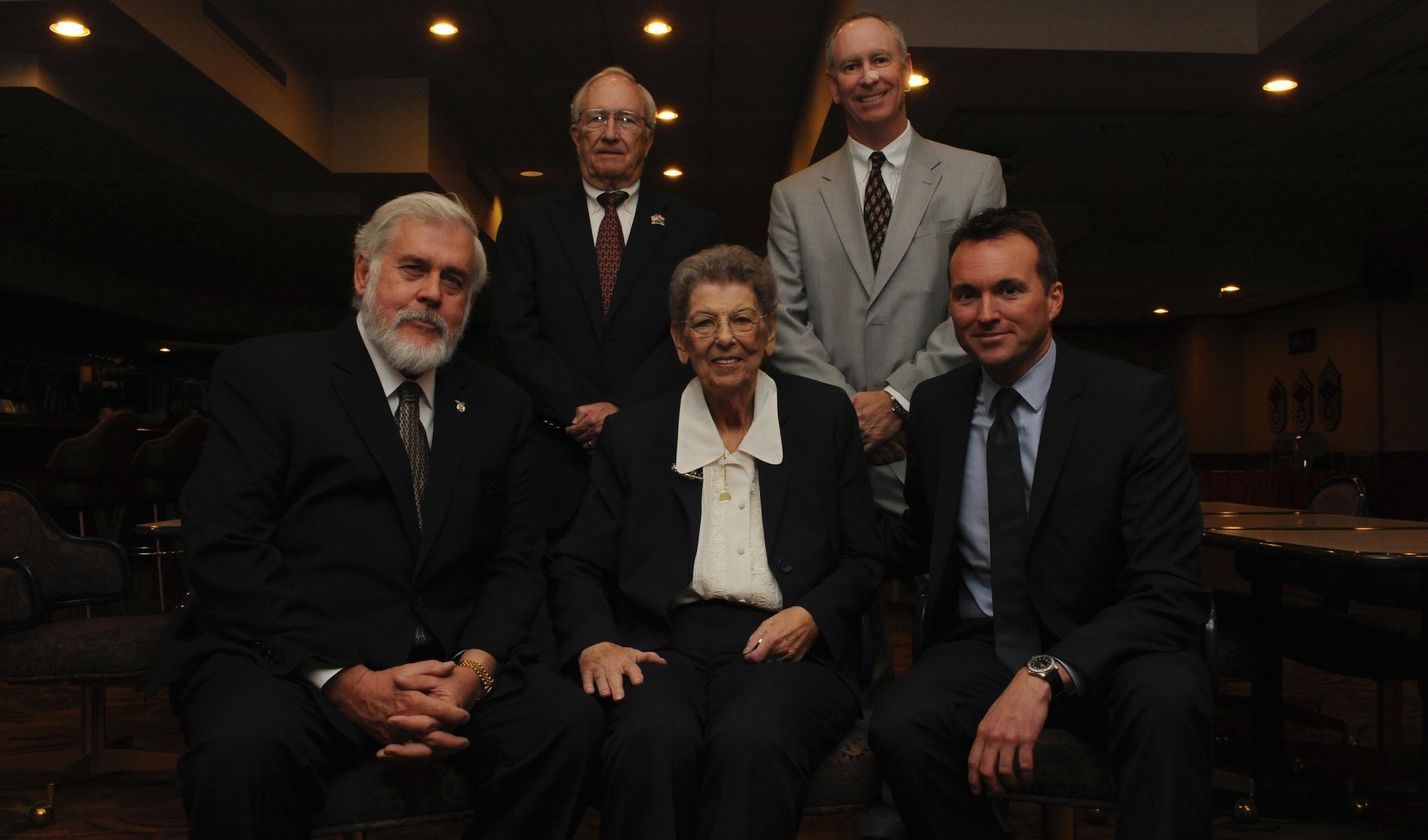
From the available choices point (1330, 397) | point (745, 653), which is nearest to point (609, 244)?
point (745, 653)

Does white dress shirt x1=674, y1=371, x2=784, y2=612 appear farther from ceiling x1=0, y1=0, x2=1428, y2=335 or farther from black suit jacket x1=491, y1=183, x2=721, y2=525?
ceiling x1=0, y1=0, x2=1428, y2=335

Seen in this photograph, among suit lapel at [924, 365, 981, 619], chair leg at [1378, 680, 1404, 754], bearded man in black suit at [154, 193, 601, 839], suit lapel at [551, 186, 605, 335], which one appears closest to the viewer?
bearded man in black suit at [154, 193, 601, 839]

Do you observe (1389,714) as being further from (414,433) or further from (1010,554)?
(414,433)

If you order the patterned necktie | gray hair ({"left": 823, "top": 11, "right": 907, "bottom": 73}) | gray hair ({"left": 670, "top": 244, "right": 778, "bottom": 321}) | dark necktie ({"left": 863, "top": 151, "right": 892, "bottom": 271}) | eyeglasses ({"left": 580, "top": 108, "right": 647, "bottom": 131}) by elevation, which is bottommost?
the patterned necktie

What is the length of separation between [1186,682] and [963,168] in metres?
1.43

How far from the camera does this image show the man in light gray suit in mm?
2594

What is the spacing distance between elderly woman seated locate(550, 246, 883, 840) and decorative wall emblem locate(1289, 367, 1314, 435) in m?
15.0

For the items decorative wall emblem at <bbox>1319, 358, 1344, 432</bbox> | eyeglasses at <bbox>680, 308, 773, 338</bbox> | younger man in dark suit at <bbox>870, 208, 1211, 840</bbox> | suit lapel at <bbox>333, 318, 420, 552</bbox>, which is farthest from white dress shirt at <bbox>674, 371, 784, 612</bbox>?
decorative wall emblem at <bbox>1319, 358, 1344, 432</bbox>

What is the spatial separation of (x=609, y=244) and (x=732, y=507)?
97 centimetres

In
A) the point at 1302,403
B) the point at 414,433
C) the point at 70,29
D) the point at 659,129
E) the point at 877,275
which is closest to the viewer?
the point at 414,433

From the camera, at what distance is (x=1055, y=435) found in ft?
6.60

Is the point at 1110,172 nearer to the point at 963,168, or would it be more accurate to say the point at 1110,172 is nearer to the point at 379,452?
the point at 963,168

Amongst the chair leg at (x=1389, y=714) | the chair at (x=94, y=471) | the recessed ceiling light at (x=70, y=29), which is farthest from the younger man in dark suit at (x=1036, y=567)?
the chair at (x=94, y=471)

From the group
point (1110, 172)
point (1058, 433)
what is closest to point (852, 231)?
point (1058, 433)
